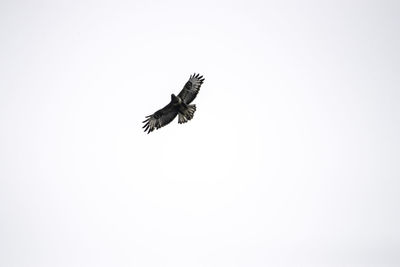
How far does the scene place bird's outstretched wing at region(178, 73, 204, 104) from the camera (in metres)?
26.4

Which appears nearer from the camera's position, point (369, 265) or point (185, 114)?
point (185, 114)

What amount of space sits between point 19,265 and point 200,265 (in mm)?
59410

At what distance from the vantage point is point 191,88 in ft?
86.7

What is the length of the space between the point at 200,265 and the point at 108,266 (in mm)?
29458

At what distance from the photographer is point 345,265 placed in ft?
617

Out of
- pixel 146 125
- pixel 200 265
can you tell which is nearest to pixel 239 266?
pixel 200 265

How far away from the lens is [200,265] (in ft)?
584

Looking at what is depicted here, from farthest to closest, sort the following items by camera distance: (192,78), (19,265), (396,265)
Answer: (19,265), (396,265), (192,78)

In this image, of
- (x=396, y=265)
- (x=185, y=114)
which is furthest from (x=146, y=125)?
(x=396, y=265)

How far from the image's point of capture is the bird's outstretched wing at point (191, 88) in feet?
86.6

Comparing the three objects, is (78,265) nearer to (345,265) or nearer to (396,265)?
(345,265)

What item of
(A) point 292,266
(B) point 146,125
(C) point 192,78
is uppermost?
(A) point 292,266

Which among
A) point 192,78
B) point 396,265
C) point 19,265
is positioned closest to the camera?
point 192,78

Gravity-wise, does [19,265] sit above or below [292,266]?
below
